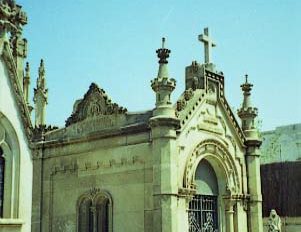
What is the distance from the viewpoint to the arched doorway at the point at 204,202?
17859mm

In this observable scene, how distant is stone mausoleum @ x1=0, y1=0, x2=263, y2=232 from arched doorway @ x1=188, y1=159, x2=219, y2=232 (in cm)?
3

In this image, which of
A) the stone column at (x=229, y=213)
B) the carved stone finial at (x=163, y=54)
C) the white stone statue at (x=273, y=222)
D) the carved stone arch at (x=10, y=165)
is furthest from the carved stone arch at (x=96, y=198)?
the white stone statue at (x=273, y=222)

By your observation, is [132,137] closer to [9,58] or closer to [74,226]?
[74,226]

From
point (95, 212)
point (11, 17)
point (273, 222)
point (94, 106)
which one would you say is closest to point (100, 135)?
point (94, 106)

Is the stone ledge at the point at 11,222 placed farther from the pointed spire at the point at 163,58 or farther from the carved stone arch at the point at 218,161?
the pointed spire at the point at 163,58

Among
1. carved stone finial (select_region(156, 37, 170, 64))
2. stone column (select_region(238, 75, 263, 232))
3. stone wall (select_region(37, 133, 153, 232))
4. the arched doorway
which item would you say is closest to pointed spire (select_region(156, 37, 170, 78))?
carved stone finial (select_region(156, 37, 170, 64))

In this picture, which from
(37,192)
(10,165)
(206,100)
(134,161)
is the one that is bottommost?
(37,192)

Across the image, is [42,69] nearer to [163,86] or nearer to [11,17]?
[11,17]

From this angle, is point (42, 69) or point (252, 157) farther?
point (42, 69)

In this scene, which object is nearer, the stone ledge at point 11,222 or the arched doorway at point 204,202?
the arched doorway at point 204,202

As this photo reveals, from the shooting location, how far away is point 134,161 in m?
17.2

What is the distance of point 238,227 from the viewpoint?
19.2 metres

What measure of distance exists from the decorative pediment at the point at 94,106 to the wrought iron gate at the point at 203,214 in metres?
3.78

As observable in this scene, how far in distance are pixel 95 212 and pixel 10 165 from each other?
16.7 feet
